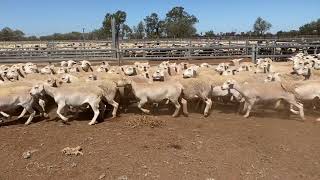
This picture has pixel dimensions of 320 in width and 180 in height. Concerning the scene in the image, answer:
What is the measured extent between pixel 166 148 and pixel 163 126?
1463 millimetres

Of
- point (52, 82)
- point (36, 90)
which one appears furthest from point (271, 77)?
point (36, 90)

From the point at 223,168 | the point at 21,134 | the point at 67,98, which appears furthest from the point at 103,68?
the point at 223,168

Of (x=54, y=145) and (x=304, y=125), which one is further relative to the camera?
(x=304, y=125)

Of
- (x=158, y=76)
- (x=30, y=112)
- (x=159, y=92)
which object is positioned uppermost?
(x=158, y=76)

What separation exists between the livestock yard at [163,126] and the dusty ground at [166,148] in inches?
0.7

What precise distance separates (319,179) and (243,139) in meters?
1.88

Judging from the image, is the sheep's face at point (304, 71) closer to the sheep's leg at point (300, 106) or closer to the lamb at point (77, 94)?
the sheep's leg at point (300, 106)

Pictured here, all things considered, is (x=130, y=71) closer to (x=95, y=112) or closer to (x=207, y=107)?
(x=207, y=107)

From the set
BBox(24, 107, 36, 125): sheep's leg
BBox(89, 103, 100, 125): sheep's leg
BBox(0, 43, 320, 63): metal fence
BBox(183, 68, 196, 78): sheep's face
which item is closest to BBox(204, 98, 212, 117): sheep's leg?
BBox(183, 68, 196, 78): sheep's face

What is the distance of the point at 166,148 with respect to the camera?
771 centimetres

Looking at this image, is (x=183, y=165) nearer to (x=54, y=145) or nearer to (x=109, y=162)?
(x=109, y=162)

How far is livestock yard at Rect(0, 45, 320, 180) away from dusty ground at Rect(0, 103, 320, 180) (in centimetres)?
2

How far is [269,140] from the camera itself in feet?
26.6

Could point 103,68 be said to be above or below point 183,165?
above
